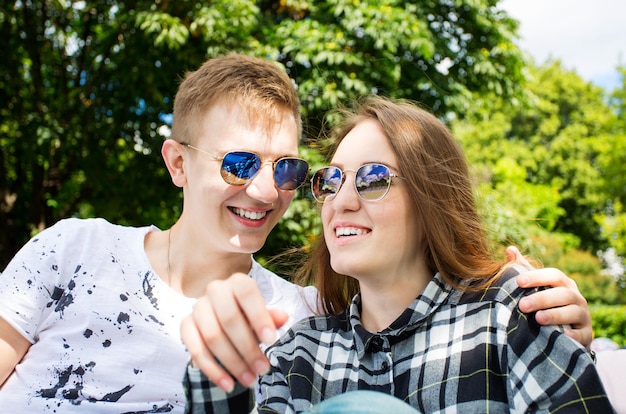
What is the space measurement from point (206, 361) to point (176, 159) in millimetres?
1545

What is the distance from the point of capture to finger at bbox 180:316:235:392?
104 centimetres

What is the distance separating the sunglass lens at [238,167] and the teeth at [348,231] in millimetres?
484

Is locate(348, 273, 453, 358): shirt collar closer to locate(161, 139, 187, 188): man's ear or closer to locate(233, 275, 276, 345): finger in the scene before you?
locate(233, 275, 276, 345): finger

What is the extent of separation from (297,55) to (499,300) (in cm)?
503

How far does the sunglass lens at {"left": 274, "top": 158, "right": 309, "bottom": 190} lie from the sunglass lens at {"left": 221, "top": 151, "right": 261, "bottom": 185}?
0.34ft

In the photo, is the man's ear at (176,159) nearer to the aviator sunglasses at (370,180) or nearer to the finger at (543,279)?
the aviator sunglasses at (370,180)

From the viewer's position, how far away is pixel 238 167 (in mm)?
2160

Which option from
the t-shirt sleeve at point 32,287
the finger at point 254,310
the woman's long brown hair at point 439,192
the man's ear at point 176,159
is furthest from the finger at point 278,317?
the man's ear at point 176,159

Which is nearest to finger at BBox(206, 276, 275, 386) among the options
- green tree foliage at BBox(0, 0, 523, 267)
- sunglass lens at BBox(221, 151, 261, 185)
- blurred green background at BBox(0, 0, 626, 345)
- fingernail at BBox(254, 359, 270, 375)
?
fingernail at BBox(254, 359, 270, 375)

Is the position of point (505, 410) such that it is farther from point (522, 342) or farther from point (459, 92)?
point (459, 92)

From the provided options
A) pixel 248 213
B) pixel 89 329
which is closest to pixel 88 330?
pixel 89 329

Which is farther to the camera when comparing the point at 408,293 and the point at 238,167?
the point at 238,167

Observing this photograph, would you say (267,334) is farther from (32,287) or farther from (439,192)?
(32,287)

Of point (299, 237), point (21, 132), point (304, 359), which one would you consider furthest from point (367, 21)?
point (304, 359)
